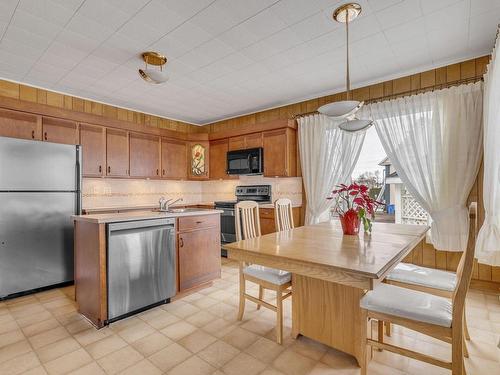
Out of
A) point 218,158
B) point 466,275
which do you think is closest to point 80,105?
point 218,158

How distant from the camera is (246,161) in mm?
4715

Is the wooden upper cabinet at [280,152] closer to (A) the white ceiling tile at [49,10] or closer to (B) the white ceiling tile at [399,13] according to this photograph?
(B) the white ceiling tile at [399,13]

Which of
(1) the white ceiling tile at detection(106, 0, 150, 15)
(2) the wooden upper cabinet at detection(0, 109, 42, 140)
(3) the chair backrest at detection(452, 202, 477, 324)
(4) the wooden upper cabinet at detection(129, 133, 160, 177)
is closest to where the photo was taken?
(3) the chair backrest at detection(452, 202, 477, 324)

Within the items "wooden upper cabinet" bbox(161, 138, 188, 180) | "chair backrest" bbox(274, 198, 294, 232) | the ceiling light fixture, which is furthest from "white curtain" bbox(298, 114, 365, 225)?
"wooden upper cabinet" bbox(161, 138, 188, 180)

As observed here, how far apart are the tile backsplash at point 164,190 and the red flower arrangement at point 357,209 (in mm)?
2211

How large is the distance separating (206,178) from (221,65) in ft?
8.63

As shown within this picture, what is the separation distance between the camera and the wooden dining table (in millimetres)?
1360

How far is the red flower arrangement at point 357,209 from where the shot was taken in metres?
2.08

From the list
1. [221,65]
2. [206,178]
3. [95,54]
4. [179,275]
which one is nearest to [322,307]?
[179,275]

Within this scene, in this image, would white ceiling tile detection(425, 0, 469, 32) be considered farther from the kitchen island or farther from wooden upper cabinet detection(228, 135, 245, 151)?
wooden upper cabinet detection(228, 135, 245, 151)

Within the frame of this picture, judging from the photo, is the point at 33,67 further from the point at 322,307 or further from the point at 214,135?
the point at 322,307

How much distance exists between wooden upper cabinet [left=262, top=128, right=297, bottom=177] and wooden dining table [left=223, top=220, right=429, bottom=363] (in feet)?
6.85

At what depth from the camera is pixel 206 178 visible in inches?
213

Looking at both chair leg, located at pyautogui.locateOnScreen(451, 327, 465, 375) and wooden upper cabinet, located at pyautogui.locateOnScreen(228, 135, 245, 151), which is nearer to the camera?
chair leg, located at pyautogui.locateOnScreen(451, 327, 465, 375)
